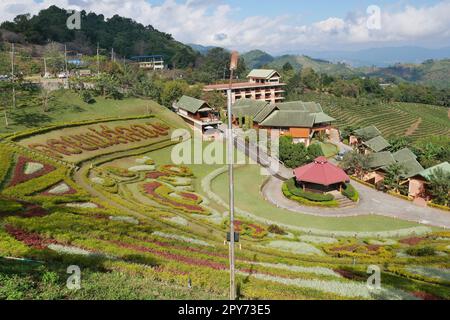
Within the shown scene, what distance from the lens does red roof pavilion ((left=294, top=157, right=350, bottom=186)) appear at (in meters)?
44.7

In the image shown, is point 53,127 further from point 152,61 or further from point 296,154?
point 152,61

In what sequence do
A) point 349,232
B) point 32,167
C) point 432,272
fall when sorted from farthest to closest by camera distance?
point 32,167, point 349,232, point 432,272

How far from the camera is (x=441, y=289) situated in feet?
71.7

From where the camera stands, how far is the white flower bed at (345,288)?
19.7m

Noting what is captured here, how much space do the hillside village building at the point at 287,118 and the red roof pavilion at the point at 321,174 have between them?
22946 millimetres

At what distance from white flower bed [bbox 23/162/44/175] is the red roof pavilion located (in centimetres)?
2760

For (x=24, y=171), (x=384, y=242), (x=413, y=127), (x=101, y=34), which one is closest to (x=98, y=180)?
(x=24, y=171)

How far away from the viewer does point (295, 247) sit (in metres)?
31.2

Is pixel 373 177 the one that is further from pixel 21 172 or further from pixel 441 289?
pixel 21 172

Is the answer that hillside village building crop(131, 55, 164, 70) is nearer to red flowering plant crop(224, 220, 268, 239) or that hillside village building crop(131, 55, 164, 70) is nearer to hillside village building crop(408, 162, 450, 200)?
hillside village building crop(408, 162, 450, 200)

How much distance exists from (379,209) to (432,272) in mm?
16853

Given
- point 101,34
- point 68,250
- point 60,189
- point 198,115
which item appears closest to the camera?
point 68,250

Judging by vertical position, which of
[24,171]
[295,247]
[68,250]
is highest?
[24,171]

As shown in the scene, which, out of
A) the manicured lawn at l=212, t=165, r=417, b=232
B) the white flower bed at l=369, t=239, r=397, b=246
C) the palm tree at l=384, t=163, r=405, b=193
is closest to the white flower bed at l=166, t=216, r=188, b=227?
the manicured lawn at l=212, t=165, r=417, b=232
